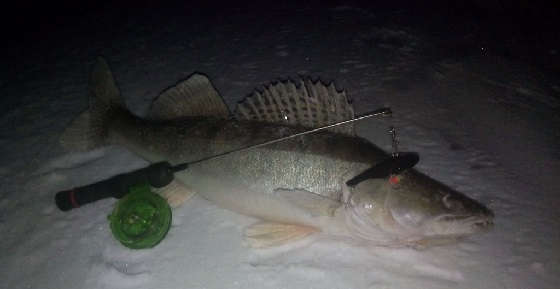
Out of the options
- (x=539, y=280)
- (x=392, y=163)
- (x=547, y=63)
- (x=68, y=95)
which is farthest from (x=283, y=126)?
(x=547, y=63)

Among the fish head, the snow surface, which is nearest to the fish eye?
the fish head

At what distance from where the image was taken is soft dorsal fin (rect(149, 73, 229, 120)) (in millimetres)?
2838

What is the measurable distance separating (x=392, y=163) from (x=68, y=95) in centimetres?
437

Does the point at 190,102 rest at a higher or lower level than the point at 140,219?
higher

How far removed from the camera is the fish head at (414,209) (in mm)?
2062

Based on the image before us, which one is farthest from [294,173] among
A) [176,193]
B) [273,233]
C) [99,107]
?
[99,107]

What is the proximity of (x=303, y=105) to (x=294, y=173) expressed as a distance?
0.50m

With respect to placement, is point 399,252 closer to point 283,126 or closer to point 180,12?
point 283,126

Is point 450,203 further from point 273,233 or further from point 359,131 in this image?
point 359,131

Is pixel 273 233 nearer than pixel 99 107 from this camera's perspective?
Yes

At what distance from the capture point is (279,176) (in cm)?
240

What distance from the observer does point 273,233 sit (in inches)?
94.6

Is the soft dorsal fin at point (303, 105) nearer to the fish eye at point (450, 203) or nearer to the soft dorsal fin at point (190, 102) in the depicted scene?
the soft dorsal fin at point (190, 102)

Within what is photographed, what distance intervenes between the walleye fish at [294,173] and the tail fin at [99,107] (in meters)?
0.37
